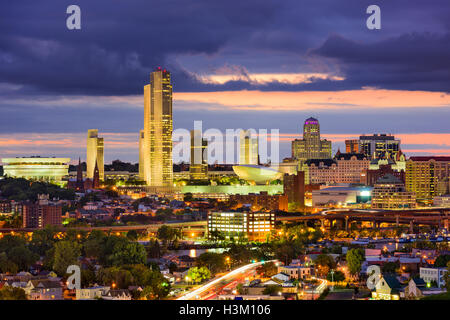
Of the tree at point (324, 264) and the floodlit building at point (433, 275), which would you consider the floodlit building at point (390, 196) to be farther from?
the floodlit building at point (433, 275)

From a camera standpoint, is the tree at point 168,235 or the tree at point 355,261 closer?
the tree at point 355,261

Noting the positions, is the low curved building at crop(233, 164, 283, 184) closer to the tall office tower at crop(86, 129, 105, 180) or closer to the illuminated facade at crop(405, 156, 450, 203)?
the illuminated facade at crop(405, 156, 450, 203)

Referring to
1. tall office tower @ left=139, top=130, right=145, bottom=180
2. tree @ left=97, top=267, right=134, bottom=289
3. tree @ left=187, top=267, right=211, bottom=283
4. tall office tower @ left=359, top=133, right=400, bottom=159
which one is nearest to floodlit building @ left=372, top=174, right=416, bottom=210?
tall office tower @ left=359, top=133, right=400, bottom=159

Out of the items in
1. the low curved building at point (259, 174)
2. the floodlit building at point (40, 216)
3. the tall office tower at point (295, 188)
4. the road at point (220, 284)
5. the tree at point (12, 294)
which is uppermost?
the low curved building at point (259, 174)

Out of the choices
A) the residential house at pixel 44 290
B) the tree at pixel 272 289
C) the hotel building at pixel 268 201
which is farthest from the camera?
the hotel building at pixel 268 201

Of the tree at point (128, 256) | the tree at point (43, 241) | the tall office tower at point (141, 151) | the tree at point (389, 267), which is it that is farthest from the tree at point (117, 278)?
the tall office tower at point (141, 151)

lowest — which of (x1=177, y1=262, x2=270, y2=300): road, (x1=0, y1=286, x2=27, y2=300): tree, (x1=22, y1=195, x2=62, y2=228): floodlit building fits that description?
(x1=177, y1=262, x2=270, y2=300): road
